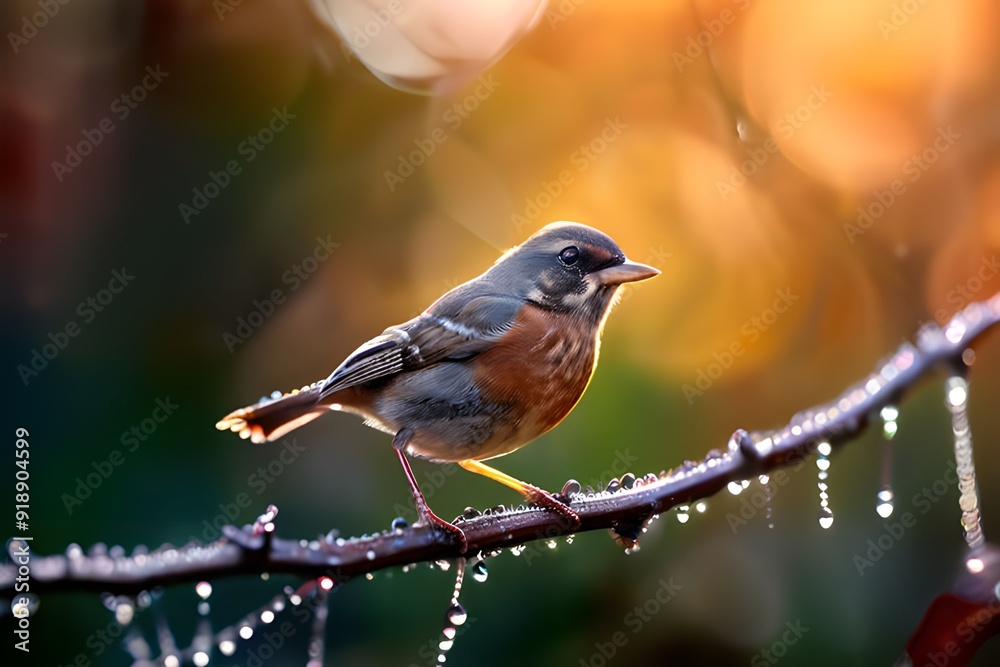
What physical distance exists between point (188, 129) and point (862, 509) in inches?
113

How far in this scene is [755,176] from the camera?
3.58m

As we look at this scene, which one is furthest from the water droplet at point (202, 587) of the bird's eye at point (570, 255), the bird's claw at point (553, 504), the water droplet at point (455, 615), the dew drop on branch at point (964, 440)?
the bird's eye at point (570, 255)

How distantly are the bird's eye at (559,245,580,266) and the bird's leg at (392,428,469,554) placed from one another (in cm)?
69

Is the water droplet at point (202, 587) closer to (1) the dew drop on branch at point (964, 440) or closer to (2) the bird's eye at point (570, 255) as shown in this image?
(1) the dew drop on branch at point (964, 440)

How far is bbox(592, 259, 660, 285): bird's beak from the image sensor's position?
95.0 inches

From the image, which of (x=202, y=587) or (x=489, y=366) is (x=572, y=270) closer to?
(x=489, y=366)

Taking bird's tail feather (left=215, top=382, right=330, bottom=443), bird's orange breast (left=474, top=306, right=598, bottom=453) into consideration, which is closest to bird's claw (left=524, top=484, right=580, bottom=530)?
bird's orange breast (left=474, top=306, right=598, bottom=453)

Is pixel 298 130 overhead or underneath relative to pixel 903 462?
overhead

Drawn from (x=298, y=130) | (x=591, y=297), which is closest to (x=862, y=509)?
(x=591, y=297)

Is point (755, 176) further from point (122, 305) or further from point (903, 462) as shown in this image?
point (122, 305)

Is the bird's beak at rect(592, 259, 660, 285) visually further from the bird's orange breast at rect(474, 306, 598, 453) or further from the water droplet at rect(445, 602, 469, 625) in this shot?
the water droplet at rect(445, 602, 469, 625)

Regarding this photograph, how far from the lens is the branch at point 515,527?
1.13m

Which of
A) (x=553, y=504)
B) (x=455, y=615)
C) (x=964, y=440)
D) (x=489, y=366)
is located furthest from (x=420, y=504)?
(x=964, y=440)

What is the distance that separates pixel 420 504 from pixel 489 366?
18.5 inches
